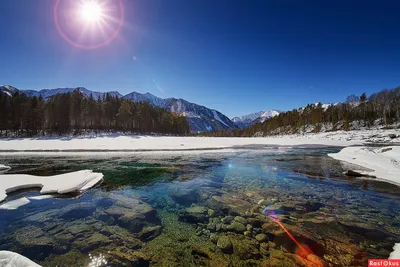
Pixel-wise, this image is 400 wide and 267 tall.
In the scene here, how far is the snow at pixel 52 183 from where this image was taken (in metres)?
9.76

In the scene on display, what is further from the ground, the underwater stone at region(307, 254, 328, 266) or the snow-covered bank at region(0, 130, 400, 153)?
the snow-covered bank at region(0, 130, 400, 153)

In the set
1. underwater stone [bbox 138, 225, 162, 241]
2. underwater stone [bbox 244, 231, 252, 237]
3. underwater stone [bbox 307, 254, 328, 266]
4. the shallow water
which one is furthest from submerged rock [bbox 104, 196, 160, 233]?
underwater stone [bbox 307, 254, 328, 266]

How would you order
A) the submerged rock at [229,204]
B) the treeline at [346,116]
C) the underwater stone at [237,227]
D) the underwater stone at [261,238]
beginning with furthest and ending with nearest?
the treeline at [346,116] < the submerged rock at [229,204] < the underwater stone at [237,227] < the underwater stone at [261,238]

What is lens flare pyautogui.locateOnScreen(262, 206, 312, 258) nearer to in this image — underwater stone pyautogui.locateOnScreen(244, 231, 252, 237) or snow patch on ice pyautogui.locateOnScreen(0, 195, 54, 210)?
underwater stone pyautogui.locateOnScreen(244, 231, 252, 237)

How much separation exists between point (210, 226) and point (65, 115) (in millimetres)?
79508

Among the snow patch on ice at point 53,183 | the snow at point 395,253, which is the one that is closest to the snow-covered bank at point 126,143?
the snow patch on ice at point 53,183

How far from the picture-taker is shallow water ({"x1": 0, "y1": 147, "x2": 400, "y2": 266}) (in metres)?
4.84

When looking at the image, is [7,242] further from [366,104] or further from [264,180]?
[366,104]

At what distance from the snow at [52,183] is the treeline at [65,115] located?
63778 mm

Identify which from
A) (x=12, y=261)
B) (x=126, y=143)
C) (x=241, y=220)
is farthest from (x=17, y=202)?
(x=126, y=143)

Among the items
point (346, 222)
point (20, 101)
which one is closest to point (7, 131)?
point (20, 101)

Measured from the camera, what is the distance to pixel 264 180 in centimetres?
1260

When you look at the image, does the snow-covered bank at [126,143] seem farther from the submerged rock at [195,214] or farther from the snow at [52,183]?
the submerged rock at [195,214]

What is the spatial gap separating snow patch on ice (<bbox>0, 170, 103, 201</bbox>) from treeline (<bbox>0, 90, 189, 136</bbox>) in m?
63.8
